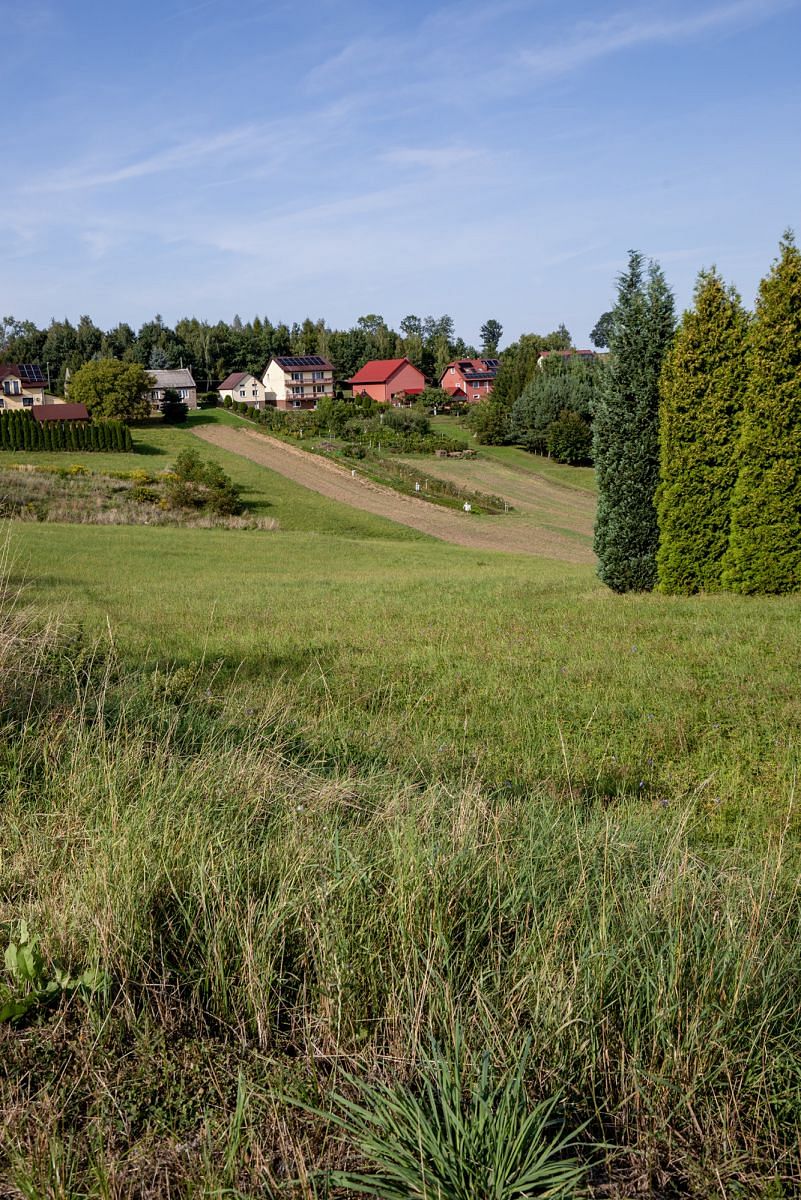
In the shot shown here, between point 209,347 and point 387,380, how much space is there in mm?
20004

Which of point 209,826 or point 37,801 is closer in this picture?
point 209,826

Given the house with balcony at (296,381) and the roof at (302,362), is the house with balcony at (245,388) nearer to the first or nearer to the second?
the house with balcony at (296,381)

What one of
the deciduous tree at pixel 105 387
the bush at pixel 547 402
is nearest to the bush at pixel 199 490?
the deciduous tree at pixel 105 387

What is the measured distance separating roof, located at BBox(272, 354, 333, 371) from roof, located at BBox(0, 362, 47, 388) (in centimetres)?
2281

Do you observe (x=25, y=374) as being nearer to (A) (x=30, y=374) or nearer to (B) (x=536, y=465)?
(A) (x=30, y=374)

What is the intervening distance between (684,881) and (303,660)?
6036 millimetres

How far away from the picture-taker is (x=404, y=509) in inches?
1574

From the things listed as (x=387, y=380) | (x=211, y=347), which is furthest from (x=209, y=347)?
(x=387, y=380)

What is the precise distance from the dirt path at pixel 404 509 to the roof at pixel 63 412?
24.9ft

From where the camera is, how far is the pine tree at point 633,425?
13.5 metres

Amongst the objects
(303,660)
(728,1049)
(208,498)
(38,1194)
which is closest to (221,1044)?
(38,1194)

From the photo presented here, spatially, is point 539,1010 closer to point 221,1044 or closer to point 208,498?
point 221,1044

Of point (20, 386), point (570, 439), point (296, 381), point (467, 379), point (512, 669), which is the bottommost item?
point (512, 669)

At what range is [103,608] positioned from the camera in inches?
453
